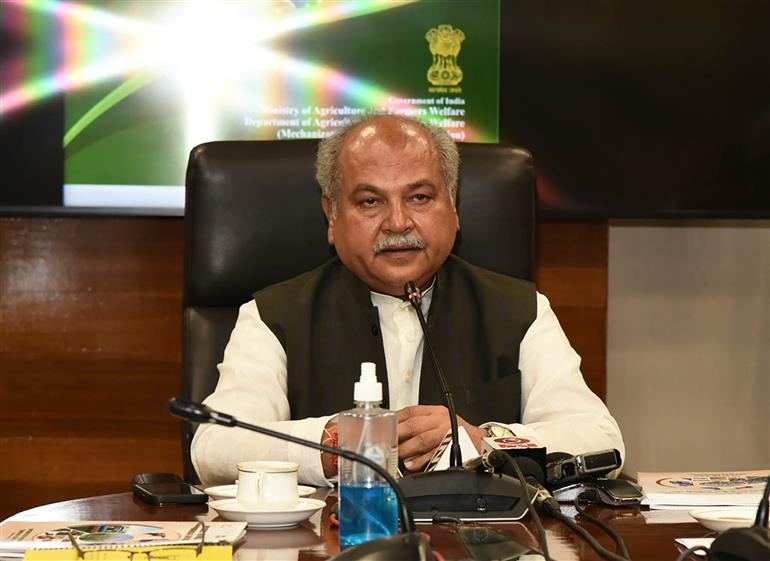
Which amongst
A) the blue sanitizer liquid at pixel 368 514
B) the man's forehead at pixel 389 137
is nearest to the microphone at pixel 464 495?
the blue sanitizer liquid at pixel 368 514

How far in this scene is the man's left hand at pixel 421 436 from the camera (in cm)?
177

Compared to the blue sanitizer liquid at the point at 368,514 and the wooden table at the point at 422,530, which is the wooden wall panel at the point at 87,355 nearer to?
the wooden table at the point at 422,530

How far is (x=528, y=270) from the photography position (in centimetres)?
229

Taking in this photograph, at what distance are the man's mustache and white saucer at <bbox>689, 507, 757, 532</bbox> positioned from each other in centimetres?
97

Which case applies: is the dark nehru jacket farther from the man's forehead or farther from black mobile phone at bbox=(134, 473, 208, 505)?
black mobile phone at bbox=(134, 473, 208, 505)

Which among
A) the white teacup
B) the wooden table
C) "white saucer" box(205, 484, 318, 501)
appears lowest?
the wooden table

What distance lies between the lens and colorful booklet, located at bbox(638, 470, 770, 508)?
1451 mm

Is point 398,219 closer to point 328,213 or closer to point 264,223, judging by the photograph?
point 328,213

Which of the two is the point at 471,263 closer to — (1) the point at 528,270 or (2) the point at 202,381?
(1) the point at 528,270

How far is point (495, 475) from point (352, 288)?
3.24ft

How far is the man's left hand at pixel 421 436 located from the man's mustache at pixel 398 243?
1.71 feet

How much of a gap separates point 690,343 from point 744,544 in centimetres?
239

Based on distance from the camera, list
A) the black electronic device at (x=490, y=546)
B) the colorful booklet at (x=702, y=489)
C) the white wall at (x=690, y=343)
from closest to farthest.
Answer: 1. the black electronic device at (x=490, y=546)
2. the colorful booklet at (x=702, y=489)
3. the white wall at (x=690, y=343)

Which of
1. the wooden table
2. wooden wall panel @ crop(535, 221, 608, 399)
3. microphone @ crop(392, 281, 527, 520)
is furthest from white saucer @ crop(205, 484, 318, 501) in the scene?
wooden wall panel @ crop(535, 221, 608, 399)
